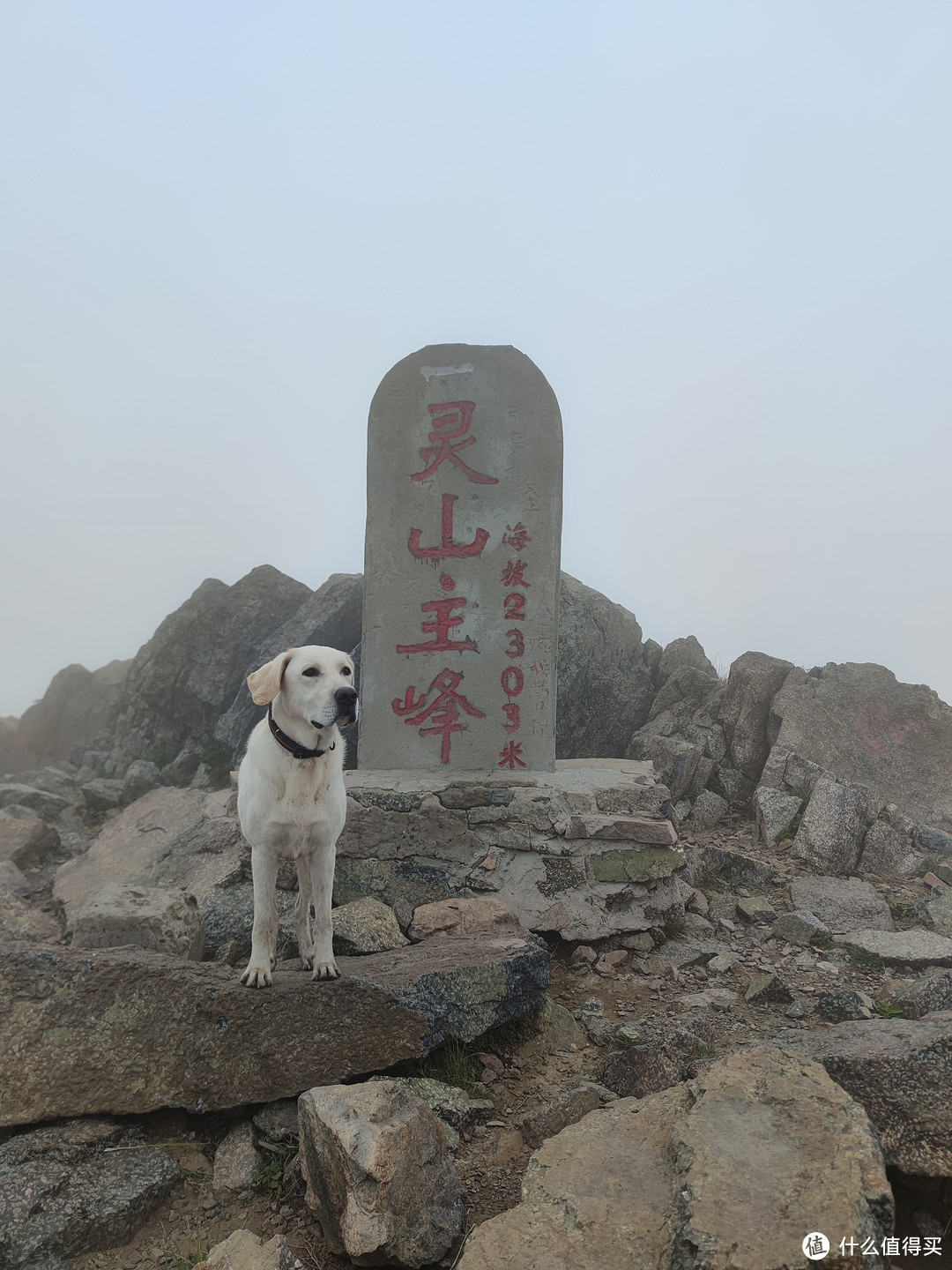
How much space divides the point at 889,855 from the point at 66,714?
48.9 feet

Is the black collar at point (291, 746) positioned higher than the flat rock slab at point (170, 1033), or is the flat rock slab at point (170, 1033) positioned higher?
the black collar at point (291, 746)

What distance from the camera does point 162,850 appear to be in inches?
312

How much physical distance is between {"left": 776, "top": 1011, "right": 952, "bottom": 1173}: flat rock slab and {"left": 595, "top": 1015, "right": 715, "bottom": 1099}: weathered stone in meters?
0.51

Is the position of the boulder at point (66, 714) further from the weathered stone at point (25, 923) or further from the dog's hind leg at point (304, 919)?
the dog's hind leg at point (304, 919)

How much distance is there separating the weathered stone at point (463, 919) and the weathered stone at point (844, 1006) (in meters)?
1.84

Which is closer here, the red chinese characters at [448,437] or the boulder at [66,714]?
the red chinese characters at [448,437]

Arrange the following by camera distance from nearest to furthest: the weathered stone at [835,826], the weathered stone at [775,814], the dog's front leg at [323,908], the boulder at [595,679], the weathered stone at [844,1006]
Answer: the dog's front leg at [323,908], the weathered stone at [844,1006], the weathered stone at [835,826], the weathered stone at [775,814], the boulder at [595,679]

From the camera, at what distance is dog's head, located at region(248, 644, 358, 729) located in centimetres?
335

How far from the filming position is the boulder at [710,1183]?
7.01 feet

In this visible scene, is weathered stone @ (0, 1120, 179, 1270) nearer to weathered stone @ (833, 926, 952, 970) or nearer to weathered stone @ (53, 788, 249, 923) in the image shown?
weathered stone @ (53, 788, 249, 923)

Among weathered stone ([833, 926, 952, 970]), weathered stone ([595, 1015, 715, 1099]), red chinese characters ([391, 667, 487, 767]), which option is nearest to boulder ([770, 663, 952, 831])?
weathered stone ([833, 926, 952, 970])

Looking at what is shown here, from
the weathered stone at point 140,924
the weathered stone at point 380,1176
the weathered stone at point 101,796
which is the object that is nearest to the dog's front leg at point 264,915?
the weathered stone at point 380,1176

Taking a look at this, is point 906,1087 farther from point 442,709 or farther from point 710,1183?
point 442,709

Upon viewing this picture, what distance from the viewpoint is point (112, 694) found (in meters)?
15.9
